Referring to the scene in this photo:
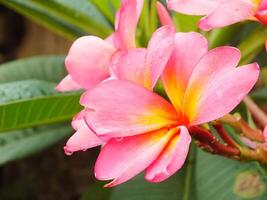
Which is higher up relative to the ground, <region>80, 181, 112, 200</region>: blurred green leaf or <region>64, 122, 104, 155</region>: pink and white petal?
<region>64, 122, 104, 155</region>: pink and white petal

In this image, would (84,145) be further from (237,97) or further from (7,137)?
(7,137)

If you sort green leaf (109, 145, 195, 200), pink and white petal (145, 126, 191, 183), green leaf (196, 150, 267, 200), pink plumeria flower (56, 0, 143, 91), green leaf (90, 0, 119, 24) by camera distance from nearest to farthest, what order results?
pink and white petal (145, 126, 191, 183) → pink plumeria flower (56, 0, 143, 91) → green leaf (196, 150, 267, 200) → green leaf (109, 145, 195, 200) → green leaf (90, 0, 119, 24)

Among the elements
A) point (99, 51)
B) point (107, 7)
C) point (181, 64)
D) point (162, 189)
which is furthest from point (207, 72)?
point (107, 7)

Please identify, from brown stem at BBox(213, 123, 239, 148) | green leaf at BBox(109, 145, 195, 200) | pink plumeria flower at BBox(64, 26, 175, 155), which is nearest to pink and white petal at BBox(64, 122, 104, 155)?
pink plumeria flower at BBox(64, 26, 175, 155)

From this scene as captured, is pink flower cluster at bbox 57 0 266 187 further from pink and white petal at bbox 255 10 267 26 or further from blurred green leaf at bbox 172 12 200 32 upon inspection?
blurred green leaf at bbox 172 12 200 32

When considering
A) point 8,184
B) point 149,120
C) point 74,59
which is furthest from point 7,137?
point 8,184

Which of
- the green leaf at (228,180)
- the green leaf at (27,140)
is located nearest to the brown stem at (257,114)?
the green leaf at (228,180)

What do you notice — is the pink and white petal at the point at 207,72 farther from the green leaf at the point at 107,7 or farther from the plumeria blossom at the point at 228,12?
the green leaf at the point at 107,7

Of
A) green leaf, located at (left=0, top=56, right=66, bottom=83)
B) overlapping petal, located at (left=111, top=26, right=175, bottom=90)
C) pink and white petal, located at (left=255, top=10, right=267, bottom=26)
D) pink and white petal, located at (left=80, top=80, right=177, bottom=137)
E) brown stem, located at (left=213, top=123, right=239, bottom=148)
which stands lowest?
green leaf, located at (left=0, top=56, right=66, bottom=83)
